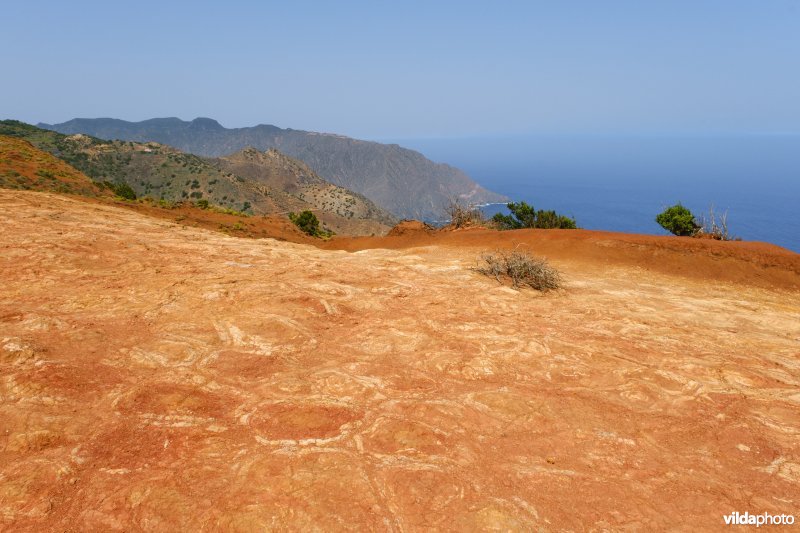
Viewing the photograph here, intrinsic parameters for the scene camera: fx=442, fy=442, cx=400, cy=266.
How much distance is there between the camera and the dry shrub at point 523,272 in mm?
14262

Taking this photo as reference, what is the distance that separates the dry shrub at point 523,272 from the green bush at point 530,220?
18006 mm

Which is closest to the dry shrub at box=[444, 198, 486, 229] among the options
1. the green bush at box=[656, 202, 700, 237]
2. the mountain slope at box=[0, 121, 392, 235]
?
the green bush at box=[656, 202, 700, 237]

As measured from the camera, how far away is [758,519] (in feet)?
16.6

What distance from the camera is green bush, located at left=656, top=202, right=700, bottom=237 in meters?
30.8

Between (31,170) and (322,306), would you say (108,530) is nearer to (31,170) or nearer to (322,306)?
(322,306)

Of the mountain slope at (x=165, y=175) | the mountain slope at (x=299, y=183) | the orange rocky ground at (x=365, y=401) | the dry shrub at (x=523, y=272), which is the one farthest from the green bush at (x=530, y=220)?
the mountain slope at (x=299, y=183)

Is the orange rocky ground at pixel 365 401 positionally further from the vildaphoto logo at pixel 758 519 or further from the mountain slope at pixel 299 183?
the mountain slope at pixel 299 183

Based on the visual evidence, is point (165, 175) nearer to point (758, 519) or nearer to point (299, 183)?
point (299, 183)

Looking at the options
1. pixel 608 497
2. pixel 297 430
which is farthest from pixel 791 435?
pixel 297 430

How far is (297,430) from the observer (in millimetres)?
6199

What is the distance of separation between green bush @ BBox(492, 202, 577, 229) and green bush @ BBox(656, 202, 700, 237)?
622cm

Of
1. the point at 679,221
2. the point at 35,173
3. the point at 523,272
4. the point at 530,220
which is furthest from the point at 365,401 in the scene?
the point at 35,173

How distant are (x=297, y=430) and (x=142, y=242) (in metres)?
11.8

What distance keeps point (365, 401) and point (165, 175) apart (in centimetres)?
11393
